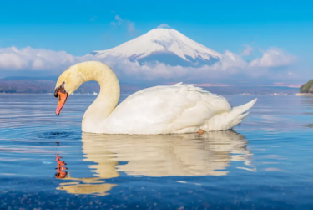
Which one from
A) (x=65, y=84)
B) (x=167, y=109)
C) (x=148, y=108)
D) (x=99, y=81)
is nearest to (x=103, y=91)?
(x=99, y=81)

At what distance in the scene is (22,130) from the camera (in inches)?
513

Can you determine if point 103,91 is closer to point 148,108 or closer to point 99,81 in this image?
point 99,81

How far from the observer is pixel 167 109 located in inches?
449

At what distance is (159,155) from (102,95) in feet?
18.2

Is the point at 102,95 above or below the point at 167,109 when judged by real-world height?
above

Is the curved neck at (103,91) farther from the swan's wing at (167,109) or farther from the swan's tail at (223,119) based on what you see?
the swan's tail at (223,119)

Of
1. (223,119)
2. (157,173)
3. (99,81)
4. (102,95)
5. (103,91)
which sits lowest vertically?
(157,173)

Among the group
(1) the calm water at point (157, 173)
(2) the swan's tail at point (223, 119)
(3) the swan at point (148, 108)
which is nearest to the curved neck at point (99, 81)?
(3) the swan at point (148, 108)

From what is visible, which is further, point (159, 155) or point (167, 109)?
point (167, 109)

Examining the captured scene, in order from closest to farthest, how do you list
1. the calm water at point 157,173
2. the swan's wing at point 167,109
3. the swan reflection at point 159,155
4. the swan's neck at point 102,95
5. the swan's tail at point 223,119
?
the calm water at point 157,173 → the swan reflection at point 159,155 → the swan's wing at point 167,109 → the swan's neck at point 102,95 → the swan's tail at point 223,119

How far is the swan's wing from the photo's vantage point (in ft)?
37.2

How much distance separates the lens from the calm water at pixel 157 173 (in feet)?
15.6

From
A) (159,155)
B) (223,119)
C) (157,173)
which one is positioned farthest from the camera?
(223,119)

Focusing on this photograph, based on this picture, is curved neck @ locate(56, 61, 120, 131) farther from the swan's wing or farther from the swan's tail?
the swan's tail
